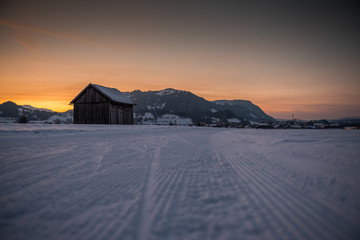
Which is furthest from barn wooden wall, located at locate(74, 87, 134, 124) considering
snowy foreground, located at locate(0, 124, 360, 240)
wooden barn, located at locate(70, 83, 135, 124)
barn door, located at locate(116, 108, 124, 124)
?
snowy foreground, located at locate(0, 124, 360, 240)

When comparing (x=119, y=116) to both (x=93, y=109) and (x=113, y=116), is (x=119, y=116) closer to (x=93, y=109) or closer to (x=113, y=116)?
(x=113, y=116)

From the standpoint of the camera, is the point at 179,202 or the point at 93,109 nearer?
the point at 179,202

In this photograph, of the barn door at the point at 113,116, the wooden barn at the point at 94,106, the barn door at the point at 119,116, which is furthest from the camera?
the barn door at the point at 119,116

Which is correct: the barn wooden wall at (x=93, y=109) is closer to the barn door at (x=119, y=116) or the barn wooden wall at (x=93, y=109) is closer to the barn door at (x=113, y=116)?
the barn door at (x=113, y=116)

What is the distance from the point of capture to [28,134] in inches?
403

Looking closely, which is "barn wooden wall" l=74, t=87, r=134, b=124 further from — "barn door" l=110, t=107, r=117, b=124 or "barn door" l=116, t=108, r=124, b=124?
"barn door" l=116, t=108, r=124, b=124

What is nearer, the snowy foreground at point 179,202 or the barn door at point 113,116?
the snowy foreground at point 179,202

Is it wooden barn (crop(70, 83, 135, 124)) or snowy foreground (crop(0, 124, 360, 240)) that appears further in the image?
wooden barn (crop(70, 83, 135, 124))

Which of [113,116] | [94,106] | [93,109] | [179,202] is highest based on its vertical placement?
[94,106]

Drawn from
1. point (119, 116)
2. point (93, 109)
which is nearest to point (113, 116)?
point (119, 116)

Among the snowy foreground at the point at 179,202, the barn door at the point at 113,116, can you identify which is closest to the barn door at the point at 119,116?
the barn door at the point at 113,116

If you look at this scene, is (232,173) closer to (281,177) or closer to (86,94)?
(281,177)

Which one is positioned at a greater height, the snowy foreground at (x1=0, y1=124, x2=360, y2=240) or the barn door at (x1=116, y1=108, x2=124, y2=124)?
the barn door at (x1=116, y1=108, x2=124, y2=124)

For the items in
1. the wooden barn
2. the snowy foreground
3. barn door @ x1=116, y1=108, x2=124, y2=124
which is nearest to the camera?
the snowy foreground
